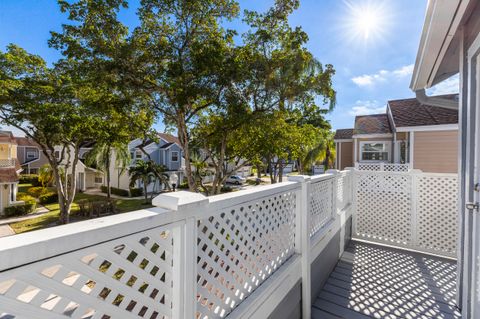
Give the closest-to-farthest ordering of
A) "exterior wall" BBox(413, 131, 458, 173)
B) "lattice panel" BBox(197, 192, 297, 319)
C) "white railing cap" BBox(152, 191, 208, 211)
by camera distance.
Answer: "white railing cap" BBox(152, 191, 208, 211)
"lattice panel" BBox(197, 192, 297, 319)
"exterior wall" BBox(413, 131, 458, 173)

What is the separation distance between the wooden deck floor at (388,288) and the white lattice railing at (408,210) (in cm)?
39

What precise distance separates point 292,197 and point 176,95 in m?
4.52

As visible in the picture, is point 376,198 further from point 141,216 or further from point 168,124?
point 168,124

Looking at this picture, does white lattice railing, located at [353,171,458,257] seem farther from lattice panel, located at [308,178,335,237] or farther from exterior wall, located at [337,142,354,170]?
exterior wall, located at [337,142,354,170]

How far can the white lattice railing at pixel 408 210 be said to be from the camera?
4250mm

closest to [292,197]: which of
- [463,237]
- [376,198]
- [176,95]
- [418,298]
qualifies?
[463,237]

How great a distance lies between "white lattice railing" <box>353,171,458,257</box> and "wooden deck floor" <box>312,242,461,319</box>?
389mm

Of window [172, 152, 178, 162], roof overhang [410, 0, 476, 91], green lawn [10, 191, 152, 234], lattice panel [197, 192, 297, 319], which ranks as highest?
roof overhang [410, 0, 476, 91]

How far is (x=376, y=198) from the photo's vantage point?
5.06 metres

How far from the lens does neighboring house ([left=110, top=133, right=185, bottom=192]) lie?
68.0 ft

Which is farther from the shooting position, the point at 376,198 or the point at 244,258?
the point at 376,198

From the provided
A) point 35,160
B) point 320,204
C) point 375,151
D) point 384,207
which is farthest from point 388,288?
point 35,160

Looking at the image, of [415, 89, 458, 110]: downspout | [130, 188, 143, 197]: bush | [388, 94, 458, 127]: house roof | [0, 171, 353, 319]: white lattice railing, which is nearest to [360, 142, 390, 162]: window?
[388, 94, 458, 127]: house roof

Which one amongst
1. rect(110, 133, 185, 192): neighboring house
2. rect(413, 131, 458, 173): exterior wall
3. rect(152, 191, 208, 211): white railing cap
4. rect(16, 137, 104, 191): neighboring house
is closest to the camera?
rect(152, 191, 208, 211): white railing cap
